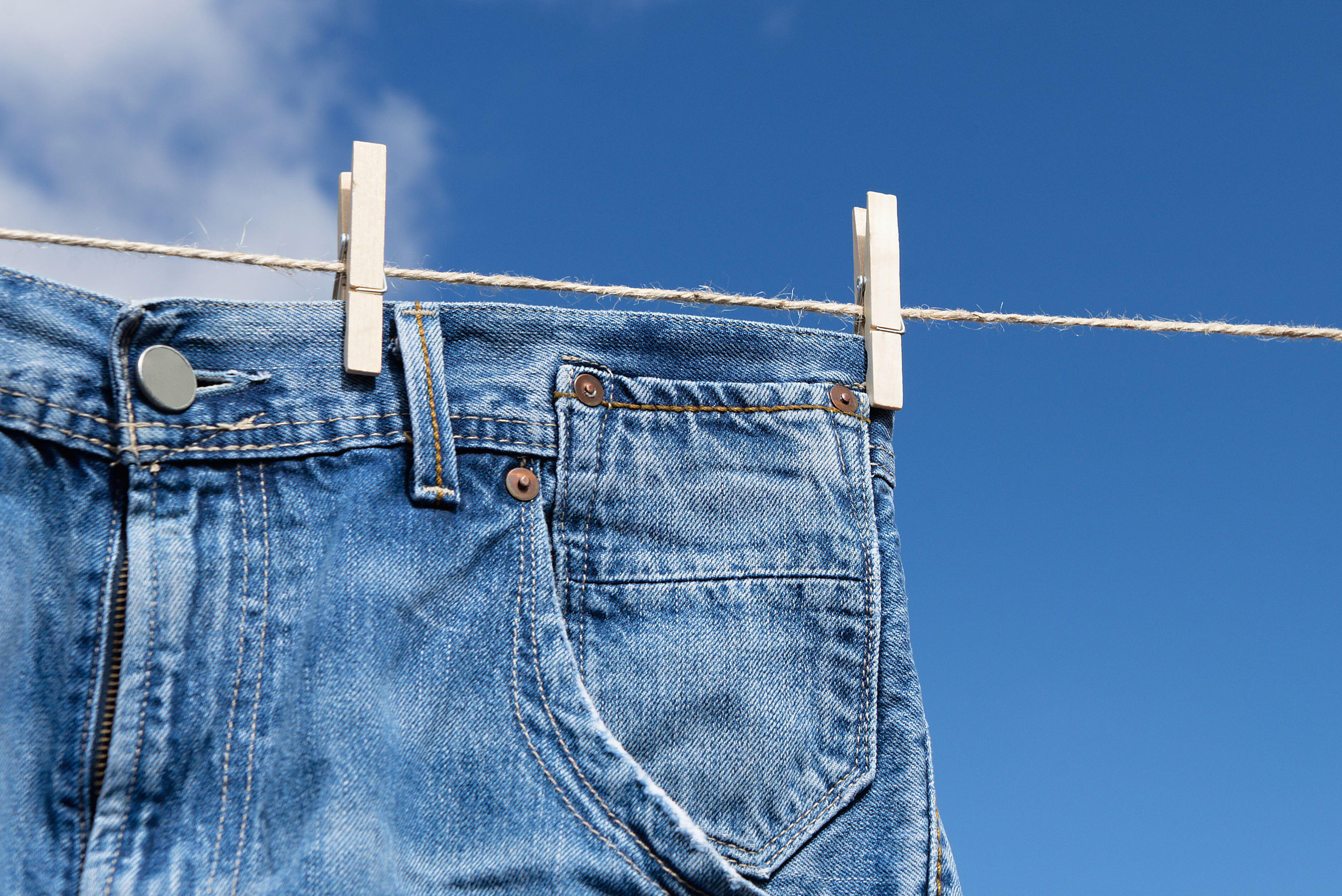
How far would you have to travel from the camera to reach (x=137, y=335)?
2.36ft

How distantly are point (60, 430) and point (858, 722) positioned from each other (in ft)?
2.12

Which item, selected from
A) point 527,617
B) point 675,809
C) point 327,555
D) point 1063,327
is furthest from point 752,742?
point 1063,327

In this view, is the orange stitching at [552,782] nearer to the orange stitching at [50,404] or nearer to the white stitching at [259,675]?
the white stitching at [259,675]

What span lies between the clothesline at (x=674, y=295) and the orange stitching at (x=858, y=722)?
5.8 inches

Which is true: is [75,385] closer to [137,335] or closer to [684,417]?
[137,335]

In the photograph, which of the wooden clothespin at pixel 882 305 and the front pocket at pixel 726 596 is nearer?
the front pocket at pixel 726 596

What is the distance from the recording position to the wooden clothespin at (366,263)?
78 centimetres

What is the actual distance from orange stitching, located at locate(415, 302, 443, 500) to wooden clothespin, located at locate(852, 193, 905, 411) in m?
0.42

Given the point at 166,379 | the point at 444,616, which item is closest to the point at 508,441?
the point at 444,616

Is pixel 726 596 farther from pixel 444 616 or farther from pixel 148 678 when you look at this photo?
pixel 148 678

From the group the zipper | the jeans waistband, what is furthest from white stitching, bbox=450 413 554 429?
the zipper

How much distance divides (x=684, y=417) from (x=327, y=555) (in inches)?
12.4

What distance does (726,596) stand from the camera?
0.85m

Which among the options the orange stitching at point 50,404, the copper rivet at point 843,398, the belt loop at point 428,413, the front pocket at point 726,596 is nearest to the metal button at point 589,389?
the front pocket at point 726,596
